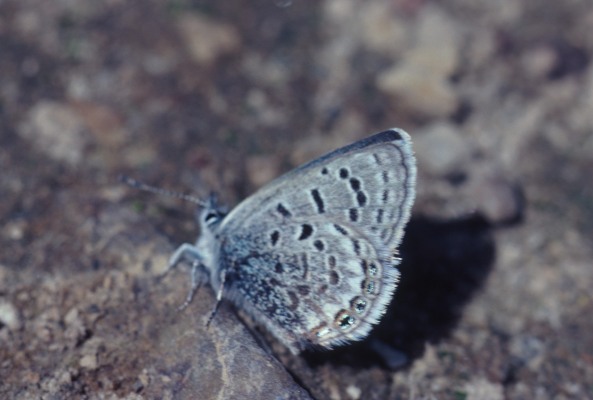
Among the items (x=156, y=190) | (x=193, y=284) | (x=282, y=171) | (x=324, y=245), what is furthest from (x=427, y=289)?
(x=156, y=190)

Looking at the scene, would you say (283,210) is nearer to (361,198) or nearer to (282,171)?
(361,198)

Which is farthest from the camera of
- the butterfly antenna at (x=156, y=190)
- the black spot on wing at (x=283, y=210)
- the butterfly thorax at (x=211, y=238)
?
the butterfly antenna at (x=156, y=190)

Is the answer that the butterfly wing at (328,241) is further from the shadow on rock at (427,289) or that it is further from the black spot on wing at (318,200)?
the shadow on rock at (427,289)

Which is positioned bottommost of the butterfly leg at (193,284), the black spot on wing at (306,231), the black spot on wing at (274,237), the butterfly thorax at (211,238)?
the butterfly leg at (193,284)

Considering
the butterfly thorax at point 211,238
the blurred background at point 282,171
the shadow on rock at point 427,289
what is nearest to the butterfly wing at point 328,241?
the butterfly thorax at point 211,238

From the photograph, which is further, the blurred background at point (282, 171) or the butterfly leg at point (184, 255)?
the butterfly leg at point (184, 255)

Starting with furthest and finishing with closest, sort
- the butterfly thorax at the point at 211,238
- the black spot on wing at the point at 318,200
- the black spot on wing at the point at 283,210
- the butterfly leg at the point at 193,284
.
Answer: the butterfly thorax at the point at 211,238
the butterfly leg at the point at 193,284
the black spot on wing at the point at 283,210
the black spot on wing at the point at 318,200

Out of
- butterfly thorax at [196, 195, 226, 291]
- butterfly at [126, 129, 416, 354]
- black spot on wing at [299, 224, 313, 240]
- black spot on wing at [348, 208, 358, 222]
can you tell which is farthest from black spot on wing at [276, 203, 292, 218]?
butterfly thorax at [196, 195, 226, 291]

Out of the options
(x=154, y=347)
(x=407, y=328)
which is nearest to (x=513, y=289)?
(x=407, y=328)
